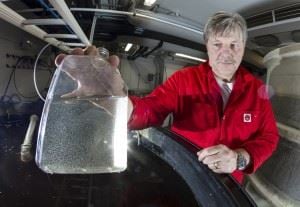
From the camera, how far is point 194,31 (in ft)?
8.68

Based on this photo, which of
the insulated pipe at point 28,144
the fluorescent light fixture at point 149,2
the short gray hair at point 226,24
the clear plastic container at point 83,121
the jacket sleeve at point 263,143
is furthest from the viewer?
the fluorescent light fixture at point 149,2

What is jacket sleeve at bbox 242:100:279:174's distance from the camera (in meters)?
0.83

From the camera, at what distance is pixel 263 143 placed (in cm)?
89

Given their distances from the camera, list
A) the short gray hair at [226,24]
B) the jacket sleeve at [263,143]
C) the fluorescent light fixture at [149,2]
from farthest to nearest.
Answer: the fluorescent light fixture at [149,2] < the short gray hair at [226,24] < the jacket sleeve at [263,143]

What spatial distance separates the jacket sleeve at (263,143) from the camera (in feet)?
2.72

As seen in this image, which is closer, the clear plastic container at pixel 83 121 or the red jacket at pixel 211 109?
the clear plastic container at pixel 83 121

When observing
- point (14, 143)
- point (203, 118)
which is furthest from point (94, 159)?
point (14, 143)

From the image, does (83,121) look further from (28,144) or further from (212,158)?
(28,144)

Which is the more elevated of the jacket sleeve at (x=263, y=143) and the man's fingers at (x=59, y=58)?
the man's fingers at (x=59, y=58)

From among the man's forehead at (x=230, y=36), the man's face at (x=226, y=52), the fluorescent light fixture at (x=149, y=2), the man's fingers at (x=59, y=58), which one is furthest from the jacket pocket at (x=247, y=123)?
the fluorescent light fixture at (x=149, y=2)

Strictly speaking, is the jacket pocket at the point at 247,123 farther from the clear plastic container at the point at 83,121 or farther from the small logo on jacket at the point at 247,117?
the clear plastic container at the point at 83,121

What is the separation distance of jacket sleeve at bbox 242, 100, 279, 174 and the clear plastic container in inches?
16.0

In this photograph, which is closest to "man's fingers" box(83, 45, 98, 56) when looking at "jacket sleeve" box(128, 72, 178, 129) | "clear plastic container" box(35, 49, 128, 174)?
"clear plastic container" box(35, 49, 128, 174)

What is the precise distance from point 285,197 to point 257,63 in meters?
2.05
